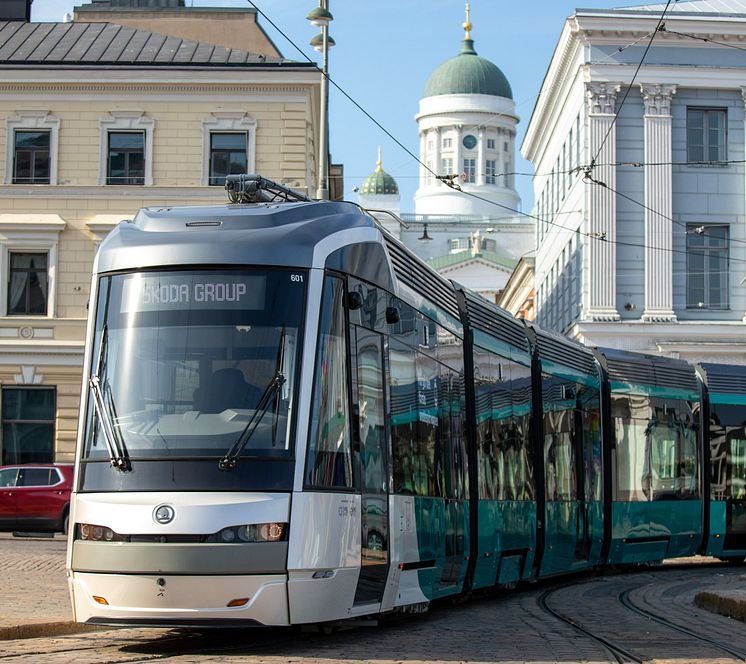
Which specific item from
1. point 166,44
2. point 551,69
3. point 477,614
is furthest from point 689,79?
point 477,614

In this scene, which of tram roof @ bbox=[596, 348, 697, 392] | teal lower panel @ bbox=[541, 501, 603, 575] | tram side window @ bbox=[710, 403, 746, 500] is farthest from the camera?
tram side window @ bbox=[710, 403, 746, 500]

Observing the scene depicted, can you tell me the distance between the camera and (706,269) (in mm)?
43656

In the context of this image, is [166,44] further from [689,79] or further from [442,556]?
[442,556]

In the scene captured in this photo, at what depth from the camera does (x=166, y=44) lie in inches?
1561

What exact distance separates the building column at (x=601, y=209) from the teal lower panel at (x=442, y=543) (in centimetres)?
3008

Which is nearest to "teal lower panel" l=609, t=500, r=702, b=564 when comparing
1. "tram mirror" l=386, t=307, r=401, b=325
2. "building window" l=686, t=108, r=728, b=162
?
"tram mirror" l=386, t=307, r=401, b=325

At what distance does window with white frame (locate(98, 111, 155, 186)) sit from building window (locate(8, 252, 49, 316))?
258 centimetres

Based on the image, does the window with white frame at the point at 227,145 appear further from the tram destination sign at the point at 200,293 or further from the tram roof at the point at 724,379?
the tram destination sign at the point at 200,293

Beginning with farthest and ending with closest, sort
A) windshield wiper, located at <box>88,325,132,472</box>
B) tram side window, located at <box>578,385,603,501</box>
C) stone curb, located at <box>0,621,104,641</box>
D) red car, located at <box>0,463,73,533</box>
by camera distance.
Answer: red car, located at <box>0,463,73,533</box> → tram side window, located at <box>578,385,603,501</box> → stone curb, located at <box>0,621,104,641</box> → windshield wiper, located at <box>88,325,132,472</box>

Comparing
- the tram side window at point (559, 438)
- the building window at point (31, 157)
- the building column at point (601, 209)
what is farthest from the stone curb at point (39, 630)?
the building column at point (601, 209)

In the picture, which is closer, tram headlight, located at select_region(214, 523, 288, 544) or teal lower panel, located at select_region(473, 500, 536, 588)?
tram headlight, located at select_region(214, 523, 288, 544)

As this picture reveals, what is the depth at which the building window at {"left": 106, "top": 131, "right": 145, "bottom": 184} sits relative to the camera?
37781 millimetres

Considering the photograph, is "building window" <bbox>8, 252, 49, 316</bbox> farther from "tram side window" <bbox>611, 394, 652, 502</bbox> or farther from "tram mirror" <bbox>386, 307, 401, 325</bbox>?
"tram mirror" <bbox>386, 307, 401, 325</bbox>

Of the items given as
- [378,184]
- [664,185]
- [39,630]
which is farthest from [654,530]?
[378,184]
